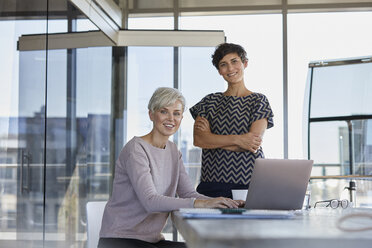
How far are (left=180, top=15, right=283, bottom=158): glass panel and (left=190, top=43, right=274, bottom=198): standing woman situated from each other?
3359 mm

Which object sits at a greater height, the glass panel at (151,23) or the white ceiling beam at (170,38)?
the glass panel at (151,23)

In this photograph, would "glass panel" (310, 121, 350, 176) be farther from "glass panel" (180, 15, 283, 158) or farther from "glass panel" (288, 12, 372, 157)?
"glass panel" (180, 15, 283, 158)

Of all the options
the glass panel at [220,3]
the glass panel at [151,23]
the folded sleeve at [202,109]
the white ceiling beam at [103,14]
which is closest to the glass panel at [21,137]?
the white ceiling beam at [103,14]

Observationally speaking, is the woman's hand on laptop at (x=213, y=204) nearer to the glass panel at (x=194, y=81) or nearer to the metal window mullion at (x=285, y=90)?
the glass panel at (x=194, y=81)

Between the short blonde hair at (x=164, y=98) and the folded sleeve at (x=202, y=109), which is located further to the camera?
the folded sleeve at (x=202, y=109)

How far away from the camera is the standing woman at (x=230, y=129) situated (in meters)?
2.67

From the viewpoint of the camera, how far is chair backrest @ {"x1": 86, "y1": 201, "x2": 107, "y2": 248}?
2.62 meters

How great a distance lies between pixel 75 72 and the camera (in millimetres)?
4859

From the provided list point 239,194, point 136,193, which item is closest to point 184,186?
point 239,194

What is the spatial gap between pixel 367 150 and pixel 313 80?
0.91 meters

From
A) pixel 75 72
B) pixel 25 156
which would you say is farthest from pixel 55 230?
pixel 75 72

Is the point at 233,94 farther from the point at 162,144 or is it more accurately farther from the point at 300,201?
the point at 300,201

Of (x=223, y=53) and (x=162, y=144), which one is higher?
(x=223, y=53)

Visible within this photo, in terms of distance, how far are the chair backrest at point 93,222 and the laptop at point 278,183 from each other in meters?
0.85
